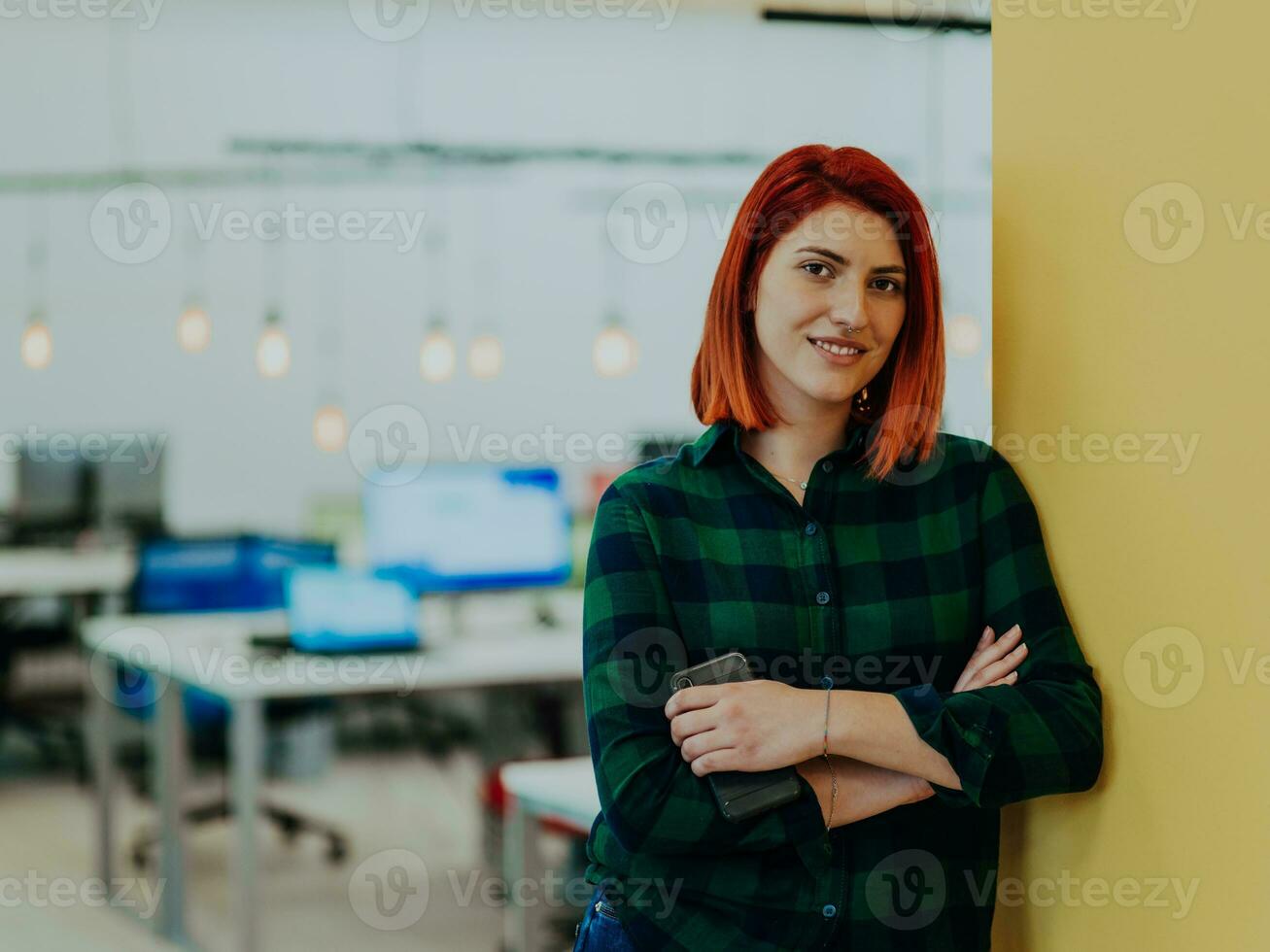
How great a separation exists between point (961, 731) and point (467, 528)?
2.90m

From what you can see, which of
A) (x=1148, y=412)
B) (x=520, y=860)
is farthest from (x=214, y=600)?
(x=1148, y=412)

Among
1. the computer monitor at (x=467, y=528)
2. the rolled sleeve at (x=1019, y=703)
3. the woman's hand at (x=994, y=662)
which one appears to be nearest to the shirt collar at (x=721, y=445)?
the rolled sleeve at (x=1019, y=703)

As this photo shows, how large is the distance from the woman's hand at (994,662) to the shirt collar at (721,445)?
0.87 ft

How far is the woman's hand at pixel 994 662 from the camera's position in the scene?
4.66 ft

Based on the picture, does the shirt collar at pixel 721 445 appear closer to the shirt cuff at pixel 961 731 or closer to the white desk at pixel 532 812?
the shirt cuff at pixel 961 731

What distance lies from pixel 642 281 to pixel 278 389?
203 cm

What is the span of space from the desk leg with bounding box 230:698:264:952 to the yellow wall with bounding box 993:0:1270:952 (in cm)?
228

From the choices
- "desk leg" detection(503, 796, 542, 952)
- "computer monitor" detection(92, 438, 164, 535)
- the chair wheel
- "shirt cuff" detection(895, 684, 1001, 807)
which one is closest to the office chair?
the chair wheel

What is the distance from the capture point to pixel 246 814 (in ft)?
10.9

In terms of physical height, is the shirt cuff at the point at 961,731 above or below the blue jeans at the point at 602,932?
above

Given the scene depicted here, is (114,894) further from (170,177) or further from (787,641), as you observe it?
(787,641)

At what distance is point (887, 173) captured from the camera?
1.49 meters

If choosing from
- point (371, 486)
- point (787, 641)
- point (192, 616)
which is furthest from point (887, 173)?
point (192, 616)

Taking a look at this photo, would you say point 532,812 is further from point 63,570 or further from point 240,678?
point 63,570
